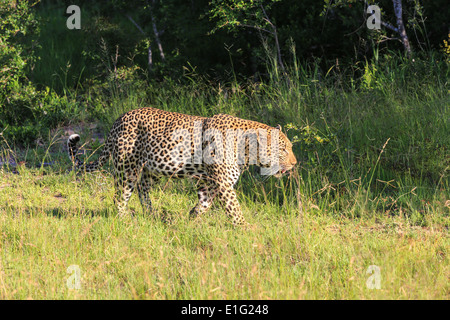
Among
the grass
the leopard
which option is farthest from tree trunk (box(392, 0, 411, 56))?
the leopard

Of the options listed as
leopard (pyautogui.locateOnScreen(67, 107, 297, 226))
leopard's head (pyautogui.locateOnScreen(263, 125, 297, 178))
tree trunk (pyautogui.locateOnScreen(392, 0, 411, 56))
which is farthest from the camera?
tree trunk (pyautogui.locateOnScreen(392, 0, 411, 56))

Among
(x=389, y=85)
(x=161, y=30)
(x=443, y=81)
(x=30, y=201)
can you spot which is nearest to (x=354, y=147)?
(x=389, y=85)

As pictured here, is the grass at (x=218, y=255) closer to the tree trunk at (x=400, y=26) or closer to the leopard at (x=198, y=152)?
the leopard at (x=198, y=152)

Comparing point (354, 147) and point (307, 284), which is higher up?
point (354, 147)

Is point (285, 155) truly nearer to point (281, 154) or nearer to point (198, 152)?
point (281, 154)

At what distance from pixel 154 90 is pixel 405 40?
4.21 meters

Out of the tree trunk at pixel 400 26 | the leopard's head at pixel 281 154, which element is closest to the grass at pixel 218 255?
the leopard's head at pixel 281 154

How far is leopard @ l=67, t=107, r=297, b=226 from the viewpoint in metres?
5.84

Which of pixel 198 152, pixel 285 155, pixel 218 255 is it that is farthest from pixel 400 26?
pixel 218 255

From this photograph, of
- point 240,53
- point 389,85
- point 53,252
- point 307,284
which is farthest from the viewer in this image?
point 240,53

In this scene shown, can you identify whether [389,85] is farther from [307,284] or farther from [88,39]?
[88,39]

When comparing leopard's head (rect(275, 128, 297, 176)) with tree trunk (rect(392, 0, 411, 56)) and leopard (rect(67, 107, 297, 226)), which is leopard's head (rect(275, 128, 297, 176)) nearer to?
leopard (rect(67, 107, 297, 226))

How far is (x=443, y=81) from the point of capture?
8.65 metres

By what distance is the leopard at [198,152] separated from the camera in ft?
19.2
